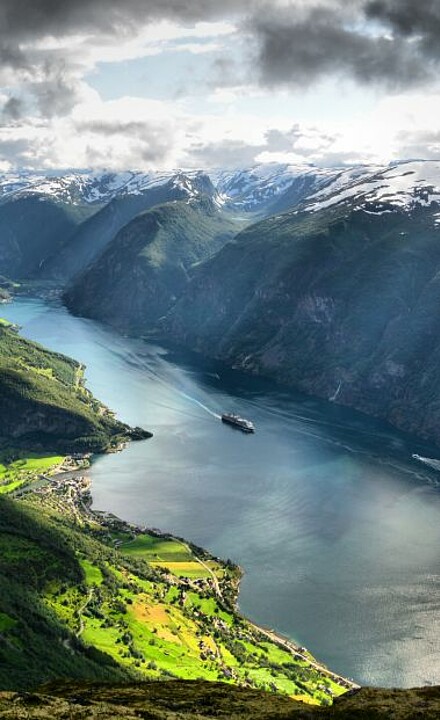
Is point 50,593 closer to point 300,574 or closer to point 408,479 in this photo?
point 300,574

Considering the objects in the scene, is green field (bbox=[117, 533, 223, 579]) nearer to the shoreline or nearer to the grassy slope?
the grassy slope

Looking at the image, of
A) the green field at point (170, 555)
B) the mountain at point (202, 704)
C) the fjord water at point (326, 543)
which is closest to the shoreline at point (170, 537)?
the green field at point (170, 555)

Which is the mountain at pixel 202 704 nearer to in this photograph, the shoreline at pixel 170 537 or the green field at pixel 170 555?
the shoreline at pixel 170 537

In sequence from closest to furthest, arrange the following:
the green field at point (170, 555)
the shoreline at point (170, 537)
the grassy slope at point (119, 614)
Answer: the grassy slope at point (119, 614) → the shoreline at point (170, 537) → the green field at point (170, 555)

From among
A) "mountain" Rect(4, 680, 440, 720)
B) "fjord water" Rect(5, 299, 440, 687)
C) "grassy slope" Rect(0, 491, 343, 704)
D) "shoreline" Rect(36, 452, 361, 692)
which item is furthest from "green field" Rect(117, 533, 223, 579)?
"mountain" Rect(4, 680, 440, 720)

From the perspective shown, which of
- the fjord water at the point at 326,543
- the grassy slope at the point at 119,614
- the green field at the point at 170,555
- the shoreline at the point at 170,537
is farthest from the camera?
the green field at the point at 170,555

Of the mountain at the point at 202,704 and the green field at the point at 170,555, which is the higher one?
the mountain at the point at 202,704

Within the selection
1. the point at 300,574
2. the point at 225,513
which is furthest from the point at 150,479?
the point at 300,574

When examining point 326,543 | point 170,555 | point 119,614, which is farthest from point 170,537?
point 119,614

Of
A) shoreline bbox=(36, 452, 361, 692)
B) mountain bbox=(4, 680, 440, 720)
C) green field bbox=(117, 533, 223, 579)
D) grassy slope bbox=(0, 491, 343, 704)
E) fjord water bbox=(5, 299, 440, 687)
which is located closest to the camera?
mountain bbox=(4, 680, 440, 720)

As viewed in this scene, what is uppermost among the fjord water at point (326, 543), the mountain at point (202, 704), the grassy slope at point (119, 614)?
the mountain at point (202, 704)
